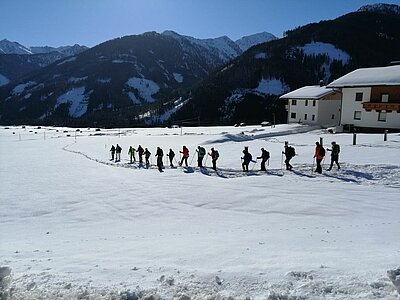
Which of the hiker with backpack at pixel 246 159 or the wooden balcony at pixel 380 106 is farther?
the wooden balcony at pixel 380 106

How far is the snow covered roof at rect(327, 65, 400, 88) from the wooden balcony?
2359mm

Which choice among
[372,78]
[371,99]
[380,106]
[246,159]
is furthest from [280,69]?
[246,159]

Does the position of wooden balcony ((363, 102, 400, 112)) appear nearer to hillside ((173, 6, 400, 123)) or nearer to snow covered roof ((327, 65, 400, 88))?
snow covered roof ((327, 65, 400, 88))

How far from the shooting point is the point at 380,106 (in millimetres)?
37000

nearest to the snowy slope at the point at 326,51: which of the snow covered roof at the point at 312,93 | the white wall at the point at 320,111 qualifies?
the snow covered roof at the point at 312,93

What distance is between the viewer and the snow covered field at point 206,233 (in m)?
5.43

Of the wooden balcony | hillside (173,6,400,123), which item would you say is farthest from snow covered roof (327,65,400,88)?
hillside (173,6,400,123)

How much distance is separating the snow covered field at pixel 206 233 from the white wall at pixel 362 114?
19324 mm

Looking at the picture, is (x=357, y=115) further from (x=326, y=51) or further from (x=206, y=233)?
(x=326, y=51)

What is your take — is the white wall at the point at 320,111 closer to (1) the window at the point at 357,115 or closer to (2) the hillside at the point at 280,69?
(1) the window at the point at 357,115

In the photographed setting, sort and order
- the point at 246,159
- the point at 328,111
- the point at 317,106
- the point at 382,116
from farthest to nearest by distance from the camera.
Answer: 1. the point at 328,111
2. the point at 317,106
3. the point at 382,116
4. the point at 246,159

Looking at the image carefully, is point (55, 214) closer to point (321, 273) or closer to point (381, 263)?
point (321, 273)

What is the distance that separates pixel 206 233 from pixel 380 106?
35.7m

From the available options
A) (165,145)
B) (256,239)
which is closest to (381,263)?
(256,239)
